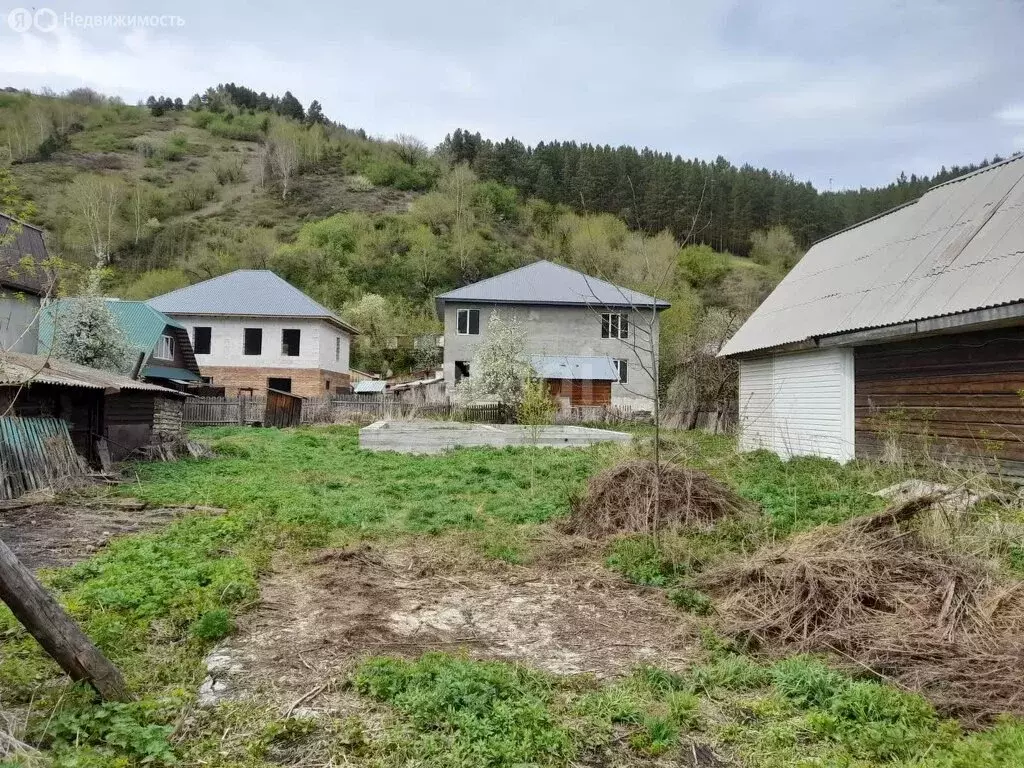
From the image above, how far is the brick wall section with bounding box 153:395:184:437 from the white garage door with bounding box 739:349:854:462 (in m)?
14.6

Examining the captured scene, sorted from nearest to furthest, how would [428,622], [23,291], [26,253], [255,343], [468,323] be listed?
[428,622] < [23,291] < [26,253] < [468,323] < [255,343]

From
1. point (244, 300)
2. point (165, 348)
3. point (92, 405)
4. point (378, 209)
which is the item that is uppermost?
point (378, 209)

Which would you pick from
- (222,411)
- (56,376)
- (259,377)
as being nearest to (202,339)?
(259,377)

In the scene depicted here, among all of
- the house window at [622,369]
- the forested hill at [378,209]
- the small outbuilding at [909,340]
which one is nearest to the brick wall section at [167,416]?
the small outbuilding at [909,340]

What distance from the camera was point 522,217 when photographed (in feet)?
220

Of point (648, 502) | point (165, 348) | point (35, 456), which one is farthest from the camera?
point (165, 348)

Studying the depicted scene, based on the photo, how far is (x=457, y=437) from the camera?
17.6 meters

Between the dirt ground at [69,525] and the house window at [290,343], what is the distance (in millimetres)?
24099

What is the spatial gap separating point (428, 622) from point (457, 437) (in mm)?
12252

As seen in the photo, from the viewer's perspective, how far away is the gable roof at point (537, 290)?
108 ft

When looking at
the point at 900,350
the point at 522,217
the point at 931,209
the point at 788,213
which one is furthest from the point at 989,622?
the point at 788,213

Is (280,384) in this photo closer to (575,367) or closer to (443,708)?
(575,367)

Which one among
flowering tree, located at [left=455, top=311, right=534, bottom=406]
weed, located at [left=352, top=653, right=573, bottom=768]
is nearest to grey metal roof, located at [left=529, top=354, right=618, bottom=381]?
flowering tree, located at [left=455, top=311, right=534, bottom=406]

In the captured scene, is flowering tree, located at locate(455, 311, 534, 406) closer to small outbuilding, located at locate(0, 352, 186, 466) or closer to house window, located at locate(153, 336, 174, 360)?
small outbuilding, located at locate(0, 352, 186, 466)
